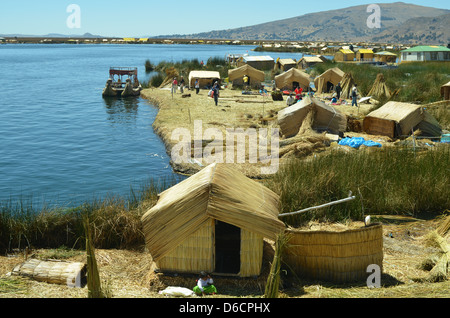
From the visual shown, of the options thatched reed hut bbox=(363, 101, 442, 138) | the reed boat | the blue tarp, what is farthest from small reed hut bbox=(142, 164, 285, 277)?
the reed boat

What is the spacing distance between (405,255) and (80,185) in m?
11.9

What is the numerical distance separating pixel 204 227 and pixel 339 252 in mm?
2102

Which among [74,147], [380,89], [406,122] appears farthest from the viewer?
[380,89]

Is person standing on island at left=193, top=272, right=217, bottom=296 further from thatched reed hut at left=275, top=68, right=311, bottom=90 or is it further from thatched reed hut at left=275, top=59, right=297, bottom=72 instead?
thatched reed hut at left=275, top=59, right=297, bottom=72

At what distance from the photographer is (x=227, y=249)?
8.31 meters

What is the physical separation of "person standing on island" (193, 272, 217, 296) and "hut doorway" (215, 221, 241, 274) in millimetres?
518

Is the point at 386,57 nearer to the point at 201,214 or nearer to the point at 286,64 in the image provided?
the point at 286,64

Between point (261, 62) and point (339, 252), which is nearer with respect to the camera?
point (339, 252)

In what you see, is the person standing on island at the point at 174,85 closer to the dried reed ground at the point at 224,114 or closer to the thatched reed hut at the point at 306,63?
the dried reed ground at the point at 224,114

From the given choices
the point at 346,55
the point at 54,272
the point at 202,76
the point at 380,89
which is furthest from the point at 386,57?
the point at 54,272

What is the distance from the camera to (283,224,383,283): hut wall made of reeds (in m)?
7.36

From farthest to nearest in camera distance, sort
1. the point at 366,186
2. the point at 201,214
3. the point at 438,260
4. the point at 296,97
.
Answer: the point at 296,97, the point at 366,186, the point at 438,260, the point at 201,214

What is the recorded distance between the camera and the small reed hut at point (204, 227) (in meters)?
7.23
